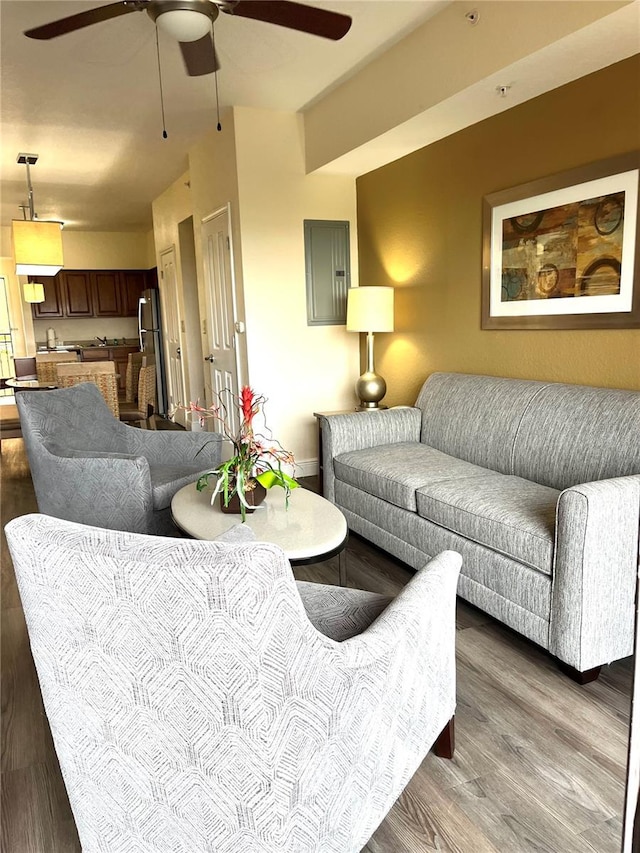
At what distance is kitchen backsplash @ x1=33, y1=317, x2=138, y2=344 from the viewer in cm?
961

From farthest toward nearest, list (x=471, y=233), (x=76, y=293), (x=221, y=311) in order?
(x=76, y=293) < (x=221, y=311) < (x=471, y=233)

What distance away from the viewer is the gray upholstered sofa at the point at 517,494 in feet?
6.10

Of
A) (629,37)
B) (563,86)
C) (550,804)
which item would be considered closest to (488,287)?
(563,86)

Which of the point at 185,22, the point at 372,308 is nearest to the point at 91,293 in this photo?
the point at 372,308

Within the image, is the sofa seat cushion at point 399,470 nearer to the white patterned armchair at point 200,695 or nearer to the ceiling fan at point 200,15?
the white patterned armchair at point 200,695

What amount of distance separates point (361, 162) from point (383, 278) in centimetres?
82

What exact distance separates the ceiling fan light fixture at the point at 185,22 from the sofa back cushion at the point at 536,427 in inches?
82.0

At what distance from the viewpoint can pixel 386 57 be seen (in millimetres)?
3428

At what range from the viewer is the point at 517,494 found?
2.43m

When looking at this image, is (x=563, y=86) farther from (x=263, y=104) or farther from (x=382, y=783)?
(x=382, y=783)

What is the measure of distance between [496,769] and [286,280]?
3707 millimetres

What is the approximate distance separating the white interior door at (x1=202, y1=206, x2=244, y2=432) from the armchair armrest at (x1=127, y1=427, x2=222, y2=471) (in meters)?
1.28

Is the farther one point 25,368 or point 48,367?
point 25,368

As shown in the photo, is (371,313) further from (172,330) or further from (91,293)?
(91,293)
